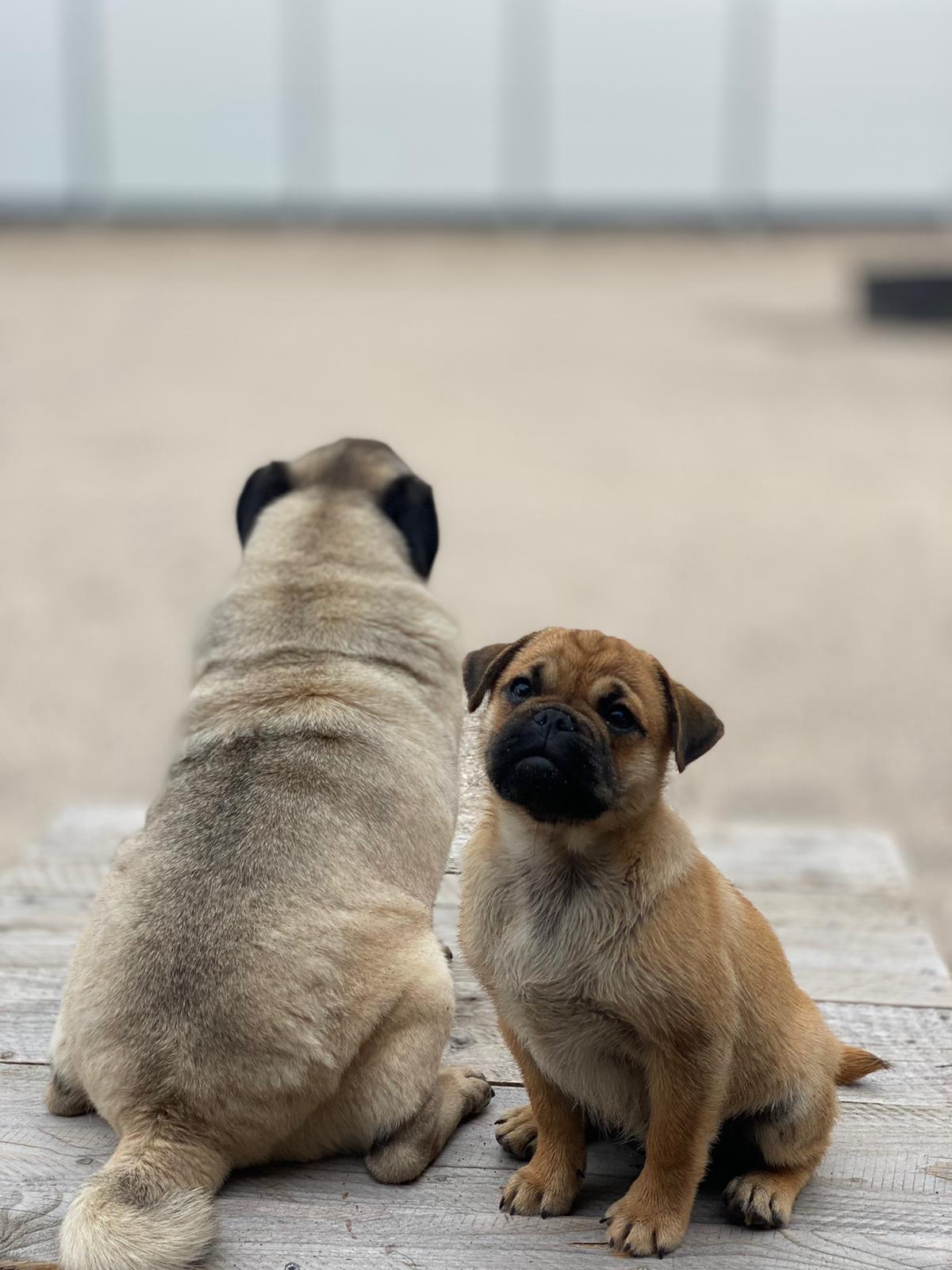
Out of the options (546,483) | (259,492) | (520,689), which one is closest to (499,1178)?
(520,689)

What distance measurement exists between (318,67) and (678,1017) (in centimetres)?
2982

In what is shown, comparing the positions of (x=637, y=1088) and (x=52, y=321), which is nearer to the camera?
(x=637, y=1088)

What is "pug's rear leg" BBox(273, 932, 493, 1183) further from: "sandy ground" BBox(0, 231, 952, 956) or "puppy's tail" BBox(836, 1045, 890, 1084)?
"sandy ground" BBox(0, 231, 952, 956)

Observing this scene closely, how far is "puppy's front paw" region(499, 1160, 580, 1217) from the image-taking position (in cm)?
272

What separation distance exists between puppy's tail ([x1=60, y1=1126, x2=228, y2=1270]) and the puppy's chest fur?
23.6 inches

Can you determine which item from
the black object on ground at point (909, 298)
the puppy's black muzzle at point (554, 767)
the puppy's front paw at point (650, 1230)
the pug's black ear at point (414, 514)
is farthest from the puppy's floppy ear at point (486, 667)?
the black object on ground at point (909, 298)

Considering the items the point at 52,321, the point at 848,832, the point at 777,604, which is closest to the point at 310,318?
the point at 52,321

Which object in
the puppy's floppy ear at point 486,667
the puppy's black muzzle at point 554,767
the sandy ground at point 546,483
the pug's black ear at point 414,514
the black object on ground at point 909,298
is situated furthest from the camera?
the black object on ground at point 909,298

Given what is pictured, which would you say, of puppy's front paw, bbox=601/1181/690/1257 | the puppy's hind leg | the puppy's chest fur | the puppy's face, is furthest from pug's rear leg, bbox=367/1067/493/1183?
the puppy's face

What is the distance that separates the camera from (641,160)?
2950 centimetres

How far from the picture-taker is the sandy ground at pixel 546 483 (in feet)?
26.7

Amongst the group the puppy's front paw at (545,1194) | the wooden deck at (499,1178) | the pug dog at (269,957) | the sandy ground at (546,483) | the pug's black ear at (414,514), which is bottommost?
the sandy ground at (546,483)

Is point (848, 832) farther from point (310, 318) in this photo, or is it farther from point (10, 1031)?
point (310, 318)

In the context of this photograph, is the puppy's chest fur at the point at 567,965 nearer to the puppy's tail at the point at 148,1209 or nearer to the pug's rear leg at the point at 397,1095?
the pug's rear leg at the point at 397,1095
